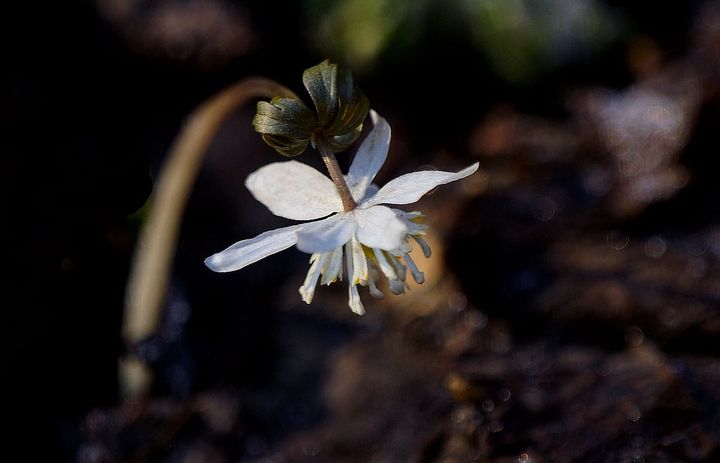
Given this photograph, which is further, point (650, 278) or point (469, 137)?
point (469, 137)

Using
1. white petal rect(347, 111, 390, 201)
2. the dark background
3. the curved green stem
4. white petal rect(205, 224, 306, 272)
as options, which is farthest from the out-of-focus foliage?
white petal rect(205, 224, 306, 272)

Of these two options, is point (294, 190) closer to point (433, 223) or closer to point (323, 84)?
point (323, 84)

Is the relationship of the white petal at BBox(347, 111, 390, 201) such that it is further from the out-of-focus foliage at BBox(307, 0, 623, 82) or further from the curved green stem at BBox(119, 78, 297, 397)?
the out-of-focus foliage at BBox(307, 0, 623, 82)

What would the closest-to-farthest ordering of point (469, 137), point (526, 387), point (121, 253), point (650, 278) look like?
1. point (526, 387)
2. point (650, 278)
3. point (121, 253)
4. point (469, 137)

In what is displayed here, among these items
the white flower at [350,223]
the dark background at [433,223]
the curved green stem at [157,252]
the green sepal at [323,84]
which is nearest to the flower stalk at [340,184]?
the white flower at [350,223]

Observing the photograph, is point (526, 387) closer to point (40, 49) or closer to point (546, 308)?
point (546, 308)

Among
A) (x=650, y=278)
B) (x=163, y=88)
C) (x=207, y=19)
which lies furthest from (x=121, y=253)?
(x=650, y=278)

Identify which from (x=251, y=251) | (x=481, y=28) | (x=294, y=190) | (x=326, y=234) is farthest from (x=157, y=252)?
(x=481, y=28)
